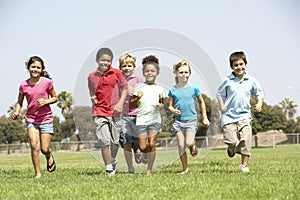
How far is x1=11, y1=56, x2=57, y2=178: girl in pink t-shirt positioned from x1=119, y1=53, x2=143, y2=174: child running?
1327 mm

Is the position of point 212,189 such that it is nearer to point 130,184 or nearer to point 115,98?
point 130,184

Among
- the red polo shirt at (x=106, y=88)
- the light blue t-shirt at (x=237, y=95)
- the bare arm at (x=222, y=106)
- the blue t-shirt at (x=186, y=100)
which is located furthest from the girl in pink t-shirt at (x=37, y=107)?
the light blue t-shirt at (x=237, y=95)

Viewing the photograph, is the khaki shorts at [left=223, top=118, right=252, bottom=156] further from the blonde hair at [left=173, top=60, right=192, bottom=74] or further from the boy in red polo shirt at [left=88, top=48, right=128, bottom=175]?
the boy in red polo shirt at [left=88, top=48, right=128, bottom=175]

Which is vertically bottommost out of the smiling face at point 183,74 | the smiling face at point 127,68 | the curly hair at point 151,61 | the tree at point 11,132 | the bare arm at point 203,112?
the tree at point 11,132

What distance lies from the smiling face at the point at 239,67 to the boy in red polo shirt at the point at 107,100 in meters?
1.95

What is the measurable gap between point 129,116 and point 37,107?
5.43 feet

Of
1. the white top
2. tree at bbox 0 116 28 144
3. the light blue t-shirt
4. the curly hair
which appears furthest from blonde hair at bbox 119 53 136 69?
tree at bbox 0 116 28 144

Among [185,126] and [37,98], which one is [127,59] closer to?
[185,126]

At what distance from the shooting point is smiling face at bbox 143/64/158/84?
9.29m

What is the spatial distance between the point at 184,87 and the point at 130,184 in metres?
3.02

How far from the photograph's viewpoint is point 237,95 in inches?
355

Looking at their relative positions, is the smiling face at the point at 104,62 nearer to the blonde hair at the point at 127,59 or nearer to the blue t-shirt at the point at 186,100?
the blonde hair at the point at 127,59

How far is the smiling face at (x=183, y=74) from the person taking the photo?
30.5 ft

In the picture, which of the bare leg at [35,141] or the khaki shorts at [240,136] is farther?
the khaki shorts at [240,136]
